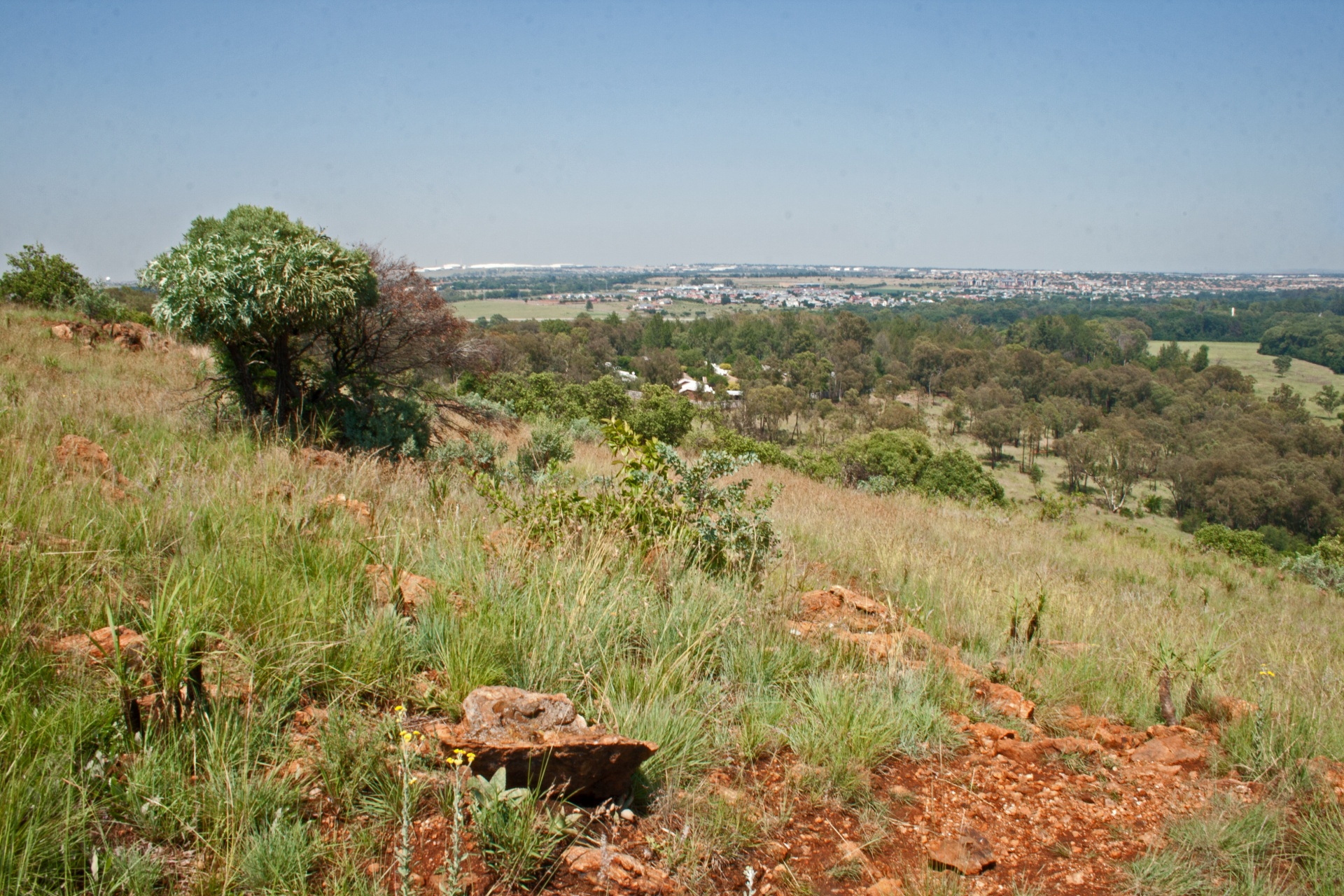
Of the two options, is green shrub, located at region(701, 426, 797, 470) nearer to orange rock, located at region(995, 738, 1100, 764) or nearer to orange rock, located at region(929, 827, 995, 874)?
orange rock, located at region(995, 738, 1100, 764)

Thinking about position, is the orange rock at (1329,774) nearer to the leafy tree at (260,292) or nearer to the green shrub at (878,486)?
the leafy tree at (260,292)

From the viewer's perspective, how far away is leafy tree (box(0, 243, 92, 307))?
16.4m

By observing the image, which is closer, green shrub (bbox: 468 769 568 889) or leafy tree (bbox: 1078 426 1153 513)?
green shrub (bbox: 468 769 568 889)

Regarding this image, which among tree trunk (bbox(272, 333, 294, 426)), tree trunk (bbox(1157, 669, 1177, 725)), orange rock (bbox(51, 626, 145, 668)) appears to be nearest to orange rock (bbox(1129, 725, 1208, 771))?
tree trunk (bbox(1157, 669, 1177, 725))

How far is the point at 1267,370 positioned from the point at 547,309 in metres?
107

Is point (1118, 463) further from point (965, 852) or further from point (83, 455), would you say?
point (83, 455)

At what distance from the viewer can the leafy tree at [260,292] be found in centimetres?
732

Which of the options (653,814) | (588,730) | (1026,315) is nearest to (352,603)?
(588,730)

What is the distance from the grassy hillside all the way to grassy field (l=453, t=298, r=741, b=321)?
70250 mm

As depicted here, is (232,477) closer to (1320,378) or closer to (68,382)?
(68,382)

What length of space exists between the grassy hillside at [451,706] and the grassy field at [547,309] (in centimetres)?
7025

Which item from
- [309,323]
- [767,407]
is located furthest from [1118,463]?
[309,323]

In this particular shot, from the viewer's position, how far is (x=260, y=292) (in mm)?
7270

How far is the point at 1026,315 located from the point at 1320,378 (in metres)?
55.8
